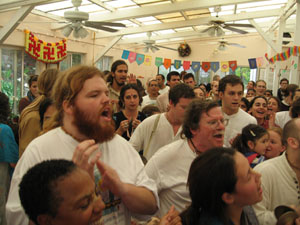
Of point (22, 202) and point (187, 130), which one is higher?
point (187, 130)

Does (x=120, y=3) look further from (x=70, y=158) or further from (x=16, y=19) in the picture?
(x=70, y=158)

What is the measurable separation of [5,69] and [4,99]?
570 centimetres

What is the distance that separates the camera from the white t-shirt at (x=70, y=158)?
3.79 feet

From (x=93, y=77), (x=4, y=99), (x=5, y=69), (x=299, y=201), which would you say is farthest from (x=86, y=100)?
(x=5, y=69)

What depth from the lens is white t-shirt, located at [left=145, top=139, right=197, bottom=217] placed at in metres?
1.73

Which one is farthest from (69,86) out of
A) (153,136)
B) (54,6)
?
(54,6)

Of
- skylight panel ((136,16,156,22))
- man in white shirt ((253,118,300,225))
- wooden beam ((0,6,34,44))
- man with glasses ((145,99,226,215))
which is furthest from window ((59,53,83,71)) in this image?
man in white shirt ((253,118,300,225))

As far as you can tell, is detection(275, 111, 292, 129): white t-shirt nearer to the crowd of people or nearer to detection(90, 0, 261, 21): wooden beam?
the crowd of people

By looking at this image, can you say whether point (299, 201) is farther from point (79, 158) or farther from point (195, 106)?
point (79, 158)

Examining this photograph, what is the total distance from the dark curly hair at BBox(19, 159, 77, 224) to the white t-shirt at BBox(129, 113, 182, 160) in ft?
4.93

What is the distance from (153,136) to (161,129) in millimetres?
102

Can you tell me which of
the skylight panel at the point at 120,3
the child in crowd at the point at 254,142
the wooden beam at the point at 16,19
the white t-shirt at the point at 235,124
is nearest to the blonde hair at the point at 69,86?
the child in crowd at the point at 254,142

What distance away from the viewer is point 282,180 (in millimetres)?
1688

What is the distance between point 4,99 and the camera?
262 cm
